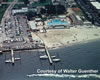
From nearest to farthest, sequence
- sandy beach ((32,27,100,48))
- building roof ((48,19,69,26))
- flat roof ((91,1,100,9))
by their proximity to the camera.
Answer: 1. sandy beach ((32,27,100,48))
2. building roof ((48,19,69,26))
3. flat roof ((91,1,100,9))

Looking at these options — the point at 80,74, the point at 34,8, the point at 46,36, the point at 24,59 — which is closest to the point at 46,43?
the point at 46,36

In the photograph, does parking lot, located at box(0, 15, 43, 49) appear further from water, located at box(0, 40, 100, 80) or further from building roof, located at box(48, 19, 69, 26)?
building roof, located at box(48, 19, 69, 26)

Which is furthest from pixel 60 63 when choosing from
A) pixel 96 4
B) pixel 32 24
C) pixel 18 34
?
pixel 96 4

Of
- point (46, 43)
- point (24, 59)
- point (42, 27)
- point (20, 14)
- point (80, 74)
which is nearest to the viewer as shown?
point (80, 74)

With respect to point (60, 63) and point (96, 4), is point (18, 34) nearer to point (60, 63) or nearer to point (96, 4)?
point (60, 63)

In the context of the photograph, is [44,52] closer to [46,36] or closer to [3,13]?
[46,36]

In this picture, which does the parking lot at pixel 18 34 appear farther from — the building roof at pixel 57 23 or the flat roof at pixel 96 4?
the flat roof at pixel 96 4

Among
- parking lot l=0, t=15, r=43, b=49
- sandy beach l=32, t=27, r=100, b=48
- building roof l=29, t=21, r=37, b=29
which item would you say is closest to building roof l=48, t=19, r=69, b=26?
sandy beach l=32, t=27, r=100, b=48

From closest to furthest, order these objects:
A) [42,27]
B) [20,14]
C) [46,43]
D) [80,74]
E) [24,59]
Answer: [80,74] < [24,59] < [46,43] < [42,27] < [20,14]
